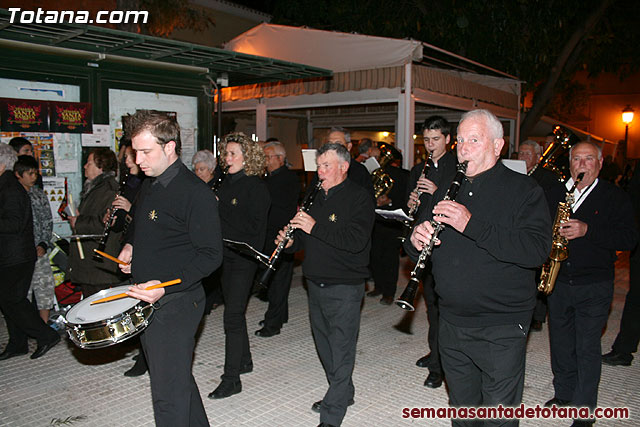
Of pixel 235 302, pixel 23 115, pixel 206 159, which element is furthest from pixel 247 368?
pixel 23 115

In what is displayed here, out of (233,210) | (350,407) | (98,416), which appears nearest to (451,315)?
(350,407)

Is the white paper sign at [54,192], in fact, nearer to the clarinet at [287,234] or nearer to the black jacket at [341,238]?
the clarinet at [287,234]

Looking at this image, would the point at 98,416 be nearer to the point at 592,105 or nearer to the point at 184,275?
the point at 184,275

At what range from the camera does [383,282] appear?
745 cm

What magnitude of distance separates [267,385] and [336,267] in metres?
1.59

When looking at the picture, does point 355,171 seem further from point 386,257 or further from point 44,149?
point 44,149

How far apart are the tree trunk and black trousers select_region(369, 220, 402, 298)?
11.2 metres

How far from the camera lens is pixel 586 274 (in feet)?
12.7

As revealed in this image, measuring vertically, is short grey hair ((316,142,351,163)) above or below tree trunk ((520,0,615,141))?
below

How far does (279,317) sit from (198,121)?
3.54m

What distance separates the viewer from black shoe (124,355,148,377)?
16.0ft

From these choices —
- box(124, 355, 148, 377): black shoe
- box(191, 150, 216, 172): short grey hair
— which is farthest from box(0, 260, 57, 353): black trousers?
box(191, 150, 216, 172): short grey hair

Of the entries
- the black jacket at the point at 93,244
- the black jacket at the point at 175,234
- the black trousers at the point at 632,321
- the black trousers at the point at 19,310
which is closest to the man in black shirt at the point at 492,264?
the black jacket at the point at 175,234

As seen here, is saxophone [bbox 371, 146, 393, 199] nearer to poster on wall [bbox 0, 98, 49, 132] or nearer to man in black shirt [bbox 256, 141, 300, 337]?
man in black shirt [bbox 256, 141, 300, 337]
